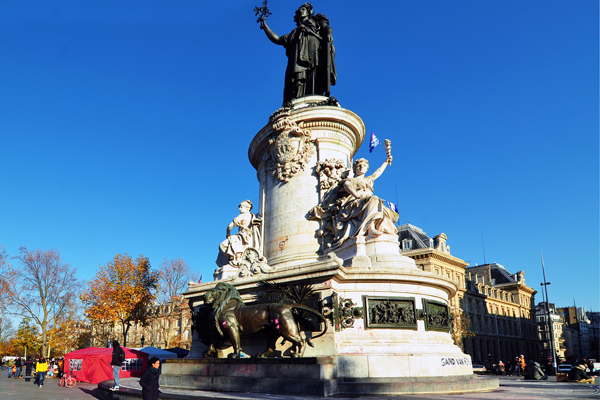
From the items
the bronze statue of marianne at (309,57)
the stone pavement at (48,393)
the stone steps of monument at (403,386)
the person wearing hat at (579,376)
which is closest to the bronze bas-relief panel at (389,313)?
the stone steps of monument at (403,386)

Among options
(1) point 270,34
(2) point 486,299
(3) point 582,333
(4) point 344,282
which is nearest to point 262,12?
(1) point 270,34

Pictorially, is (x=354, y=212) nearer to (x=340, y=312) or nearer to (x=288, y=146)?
(x=340, y=312)

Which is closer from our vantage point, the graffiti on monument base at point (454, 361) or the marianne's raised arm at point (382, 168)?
the graffiti on monument base at point (454, 361)

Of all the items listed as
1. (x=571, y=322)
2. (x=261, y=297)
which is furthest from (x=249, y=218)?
(x=571, y=322)

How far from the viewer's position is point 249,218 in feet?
55.4

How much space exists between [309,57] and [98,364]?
18.0 meters

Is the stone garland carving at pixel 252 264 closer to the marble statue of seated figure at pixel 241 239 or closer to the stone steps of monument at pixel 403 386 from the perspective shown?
the marble statue of seated figure at pixel 241 239

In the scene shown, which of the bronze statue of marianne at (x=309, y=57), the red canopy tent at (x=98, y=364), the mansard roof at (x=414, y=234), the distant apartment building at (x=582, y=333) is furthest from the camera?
the distant apartment building at (x=582, y=333)

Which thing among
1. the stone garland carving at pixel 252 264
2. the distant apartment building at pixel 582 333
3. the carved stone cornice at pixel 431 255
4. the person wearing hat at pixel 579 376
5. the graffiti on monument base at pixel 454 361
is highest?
the carved stone cornice at pixel 431 255

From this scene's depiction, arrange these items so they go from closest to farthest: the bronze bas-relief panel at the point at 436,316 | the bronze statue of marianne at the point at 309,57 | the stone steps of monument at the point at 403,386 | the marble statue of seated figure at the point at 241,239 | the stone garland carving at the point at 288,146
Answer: the stone steps of monument at the point at 403,386
the bronze bas-relief panel at the point at 436,316
the stone garland carving at the point at 288,146
the marble statue of seated figure at the point at 241,239
the bronze statue of marianne at the point at 309,57

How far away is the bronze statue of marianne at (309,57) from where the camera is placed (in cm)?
1930

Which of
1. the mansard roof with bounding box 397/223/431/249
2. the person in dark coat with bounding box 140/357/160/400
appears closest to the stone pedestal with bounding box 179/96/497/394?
the person in dark coat with bounding box 140/357/160/400

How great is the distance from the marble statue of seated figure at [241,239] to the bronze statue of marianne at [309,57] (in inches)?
225

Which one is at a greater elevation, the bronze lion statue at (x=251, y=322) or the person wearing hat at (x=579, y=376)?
the bronze lion statue at (x=251, y=322)
